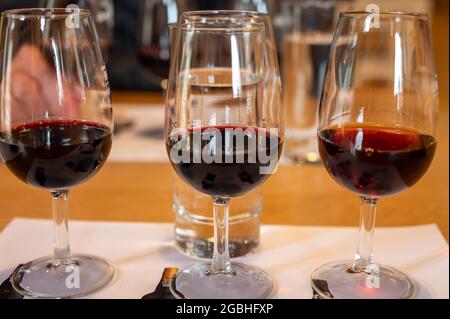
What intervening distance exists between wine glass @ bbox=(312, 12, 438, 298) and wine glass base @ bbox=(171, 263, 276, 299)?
6 cm

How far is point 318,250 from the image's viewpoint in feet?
2.65

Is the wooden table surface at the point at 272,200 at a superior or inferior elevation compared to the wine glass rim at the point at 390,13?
inferior

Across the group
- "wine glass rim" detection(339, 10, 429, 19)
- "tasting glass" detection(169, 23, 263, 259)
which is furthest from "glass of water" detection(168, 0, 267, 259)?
"wine glass rim" detection(339, 10, 429, 19)

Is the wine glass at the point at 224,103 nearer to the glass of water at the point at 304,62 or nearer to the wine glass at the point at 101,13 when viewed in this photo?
the glass of water at the point at 304,62

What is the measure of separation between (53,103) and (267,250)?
0.32 meters

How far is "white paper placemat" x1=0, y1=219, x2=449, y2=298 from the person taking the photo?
719 mm

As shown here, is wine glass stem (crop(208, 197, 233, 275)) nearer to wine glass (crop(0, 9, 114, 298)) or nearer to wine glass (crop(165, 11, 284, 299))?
wine glass (crop(165, 11, 284, 299))

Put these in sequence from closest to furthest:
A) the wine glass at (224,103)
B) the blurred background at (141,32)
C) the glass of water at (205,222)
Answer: the wine glass at (224,103), the glass of water at (205,222), the blurred background at (141,32)

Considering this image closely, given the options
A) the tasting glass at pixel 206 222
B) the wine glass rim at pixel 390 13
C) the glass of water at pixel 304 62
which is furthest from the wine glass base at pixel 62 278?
the glass of water at pixel 304 62

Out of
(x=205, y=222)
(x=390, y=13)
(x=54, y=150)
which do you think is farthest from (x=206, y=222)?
(x=390, y=13)

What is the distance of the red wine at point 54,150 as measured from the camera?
0.67 meters

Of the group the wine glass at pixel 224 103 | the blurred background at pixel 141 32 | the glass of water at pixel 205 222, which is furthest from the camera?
the blurred background at pixel 141 32

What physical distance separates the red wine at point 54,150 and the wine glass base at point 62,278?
0.10m

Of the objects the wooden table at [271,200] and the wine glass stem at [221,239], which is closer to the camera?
the wine glass stem at [221,239]
